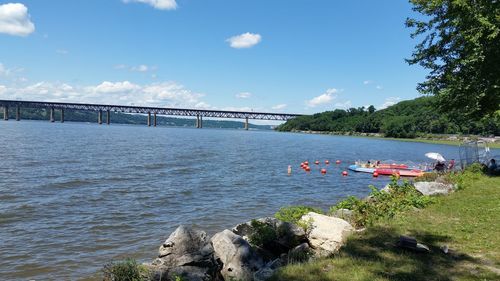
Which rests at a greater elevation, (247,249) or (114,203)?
(247,249)

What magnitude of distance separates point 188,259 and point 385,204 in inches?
304

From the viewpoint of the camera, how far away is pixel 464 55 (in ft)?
64.7

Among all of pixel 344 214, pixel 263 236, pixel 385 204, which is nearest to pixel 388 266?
pixel 263 236

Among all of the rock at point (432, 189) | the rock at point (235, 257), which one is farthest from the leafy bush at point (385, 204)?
the rock at point (235, 257)

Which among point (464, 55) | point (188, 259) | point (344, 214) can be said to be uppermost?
point (464, 55)

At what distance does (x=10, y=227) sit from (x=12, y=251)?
3062 millimetres

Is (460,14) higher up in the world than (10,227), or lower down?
higher up

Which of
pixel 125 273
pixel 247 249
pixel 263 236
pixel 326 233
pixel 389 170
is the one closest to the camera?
pixel 125 273

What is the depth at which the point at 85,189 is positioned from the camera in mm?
23891

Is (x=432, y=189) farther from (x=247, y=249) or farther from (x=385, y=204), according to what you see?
(x=247, y=249)

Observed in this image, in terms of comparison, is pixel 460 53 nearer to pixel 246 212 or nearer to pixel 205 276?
pixel 246 212

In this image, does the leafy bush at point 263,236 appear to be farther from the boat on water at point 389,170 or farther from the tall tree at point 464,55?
the boat on water at point 389,170

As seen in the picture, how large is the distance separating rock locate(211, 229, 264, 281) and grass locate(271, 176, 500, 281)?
205cm

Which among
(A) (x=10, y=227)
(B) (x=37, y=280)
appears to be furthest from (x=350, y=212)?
(A) (x=10, y=227)
